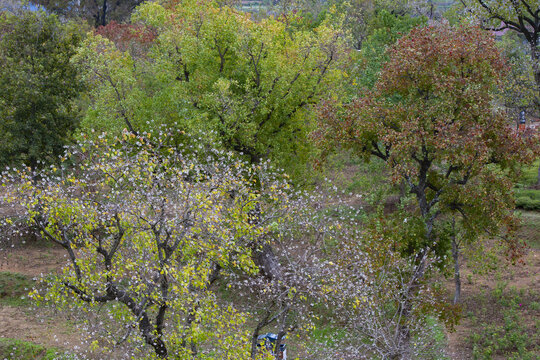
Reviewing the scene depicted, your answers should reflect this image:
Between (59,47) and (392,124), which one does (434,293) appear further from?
(59,47)

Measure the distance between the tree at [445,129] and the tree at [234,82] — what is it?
4.73m

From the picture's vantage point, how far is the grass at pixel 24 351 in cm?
1441

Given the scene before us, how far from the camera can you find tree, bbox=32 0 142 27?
A: 5084 centimetres

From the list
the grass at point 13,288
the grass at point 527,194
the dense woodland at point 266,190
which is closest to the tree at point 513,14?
the dense woodland at point 266,190

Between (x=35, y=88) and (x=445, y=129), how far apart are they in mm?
16748

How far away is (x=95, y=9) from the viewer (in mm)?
54000

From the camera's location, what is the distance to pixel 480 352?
A: 1532 centimetres

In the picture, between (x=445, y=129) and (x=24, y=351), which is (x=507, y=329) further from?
(x=24, y=351)

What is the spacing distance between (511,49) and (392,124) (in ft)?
80.0

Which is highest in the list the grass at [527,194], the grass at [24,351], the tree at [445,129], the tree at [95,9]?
the tree at [95,9]

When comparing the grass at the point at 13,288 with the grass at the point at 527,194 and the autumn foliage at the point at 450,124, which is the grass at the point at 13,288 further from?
the grass at the point at 527,194

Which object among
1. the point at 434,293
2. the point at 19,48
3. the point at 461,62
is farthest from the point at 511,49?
the point at 19,48

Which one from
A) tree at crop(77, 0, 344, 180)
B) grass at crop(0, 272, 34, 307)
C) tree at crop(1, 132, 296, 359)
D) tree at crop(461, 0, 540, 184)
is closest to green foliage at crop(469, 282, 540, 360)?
tree at crop(461, 0, 540, 184)

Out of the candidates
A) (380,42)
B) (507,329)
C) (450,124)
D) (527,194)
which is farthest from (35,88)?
(527,194)
